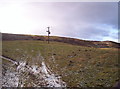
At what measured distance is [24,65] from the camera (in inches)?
1229

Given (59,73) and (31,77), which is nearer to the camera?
(31,77)

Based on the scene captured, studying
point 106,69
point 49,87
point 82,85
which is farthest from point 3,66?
point 106,69

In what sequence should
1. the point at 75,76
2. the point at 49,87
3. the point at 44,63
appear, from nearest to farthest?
the point at 49,87 < the point at 75,76 < the point at 44,63

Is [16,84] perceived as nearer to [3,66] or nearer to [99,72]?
[3,66]

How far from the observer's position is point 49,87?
22.4m

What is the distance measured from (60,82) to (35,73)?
5.83 m

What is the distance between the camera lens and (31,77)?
25719 mm

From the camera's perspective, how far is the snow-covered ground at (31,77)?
76.5 ft

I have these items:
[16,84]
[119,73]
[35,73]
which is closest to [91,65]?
[119,73]

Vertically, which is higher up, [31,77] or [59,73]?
[59,73]

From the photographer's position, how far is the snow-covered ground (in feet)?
76.5

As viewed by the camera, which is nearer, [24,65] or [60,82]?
[60,82]

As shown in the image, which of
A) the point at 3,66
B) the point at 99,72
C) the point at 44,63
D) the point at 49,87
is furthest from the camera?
the point at 44,63

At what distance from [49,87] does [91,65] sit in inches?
509
